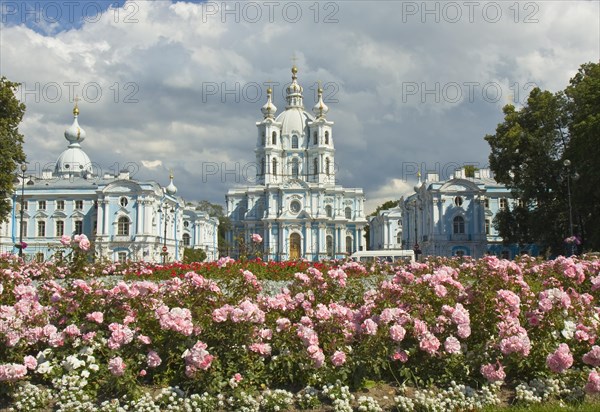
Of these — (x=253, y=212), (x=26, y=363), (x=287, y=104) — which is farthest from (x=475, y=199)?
(x=26, y=363)

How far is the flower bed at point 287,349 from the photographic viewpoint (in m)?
6.84

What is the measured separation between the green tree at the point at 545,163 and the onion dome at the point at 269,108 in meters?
49.4

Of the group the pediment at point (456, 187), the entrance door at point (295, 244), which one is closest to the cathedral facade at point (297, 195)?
the entrance door at point (295, 244)

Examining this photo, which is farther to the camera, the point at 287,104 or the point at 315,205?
the point at 287,104

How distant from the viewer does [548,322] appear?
295 inches

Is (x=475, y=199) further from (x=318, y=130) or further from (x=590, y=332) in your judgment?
(x=590, y=332)

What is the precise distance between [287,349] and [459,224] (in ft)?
149

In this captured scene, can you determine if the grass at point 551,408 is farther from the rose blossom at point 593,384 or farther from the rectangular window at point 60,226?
the rectangular window at point 60,226

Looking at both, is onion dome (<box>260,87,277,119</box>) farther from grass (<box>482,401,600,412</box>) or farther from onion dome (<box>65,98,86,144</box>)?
grass (<box>482,401,600,412</box>)

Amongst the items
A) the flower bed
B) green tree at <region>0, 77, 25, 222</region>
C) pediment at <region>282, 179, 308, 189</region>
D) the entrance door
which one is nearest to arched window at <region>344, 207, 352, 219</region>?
pediment at <region>282, 179, 308, 189</region>

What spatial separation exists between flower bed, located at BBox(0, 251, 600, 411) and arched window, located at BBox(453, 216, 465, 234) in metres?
43.6

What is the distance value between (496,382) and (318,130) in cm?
7517

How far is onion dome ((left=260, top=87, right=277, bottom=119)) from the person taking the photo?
84500mm

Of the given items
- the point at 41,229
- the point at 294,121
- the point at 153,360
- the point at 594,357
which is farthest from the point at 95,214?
the point at 594,357
